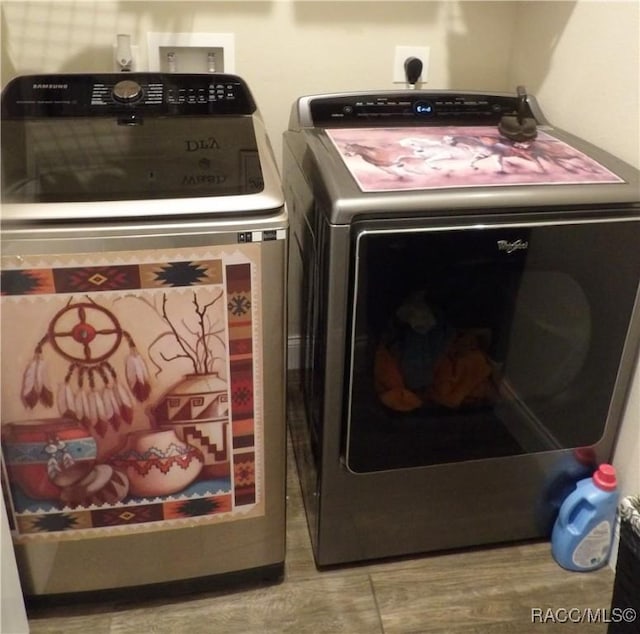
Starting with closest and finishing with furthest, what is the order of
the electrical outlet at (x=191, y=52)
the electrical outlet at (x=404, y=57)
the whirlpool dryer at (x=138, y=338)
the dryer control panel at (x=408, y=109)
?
the whirlpool dryer at (x=138, y=338) → the dryer control panel at (x=408, y=109) → the electrical outlet at (x=191, y=52) → the electrical outlet at (x=404, y=57)

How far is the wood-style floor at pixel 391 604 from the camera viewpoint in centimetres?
140

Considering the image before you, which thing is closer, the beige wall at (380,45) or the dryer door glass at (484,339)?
the dryer door glass at (484,339)

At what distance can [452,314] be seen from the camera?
1334mm

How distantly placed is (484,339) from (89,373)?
73 cm

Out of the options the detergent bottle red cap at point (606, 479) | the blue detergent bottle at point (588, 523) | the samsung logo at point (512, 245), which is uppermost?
the samsung logo at point (512, 245)

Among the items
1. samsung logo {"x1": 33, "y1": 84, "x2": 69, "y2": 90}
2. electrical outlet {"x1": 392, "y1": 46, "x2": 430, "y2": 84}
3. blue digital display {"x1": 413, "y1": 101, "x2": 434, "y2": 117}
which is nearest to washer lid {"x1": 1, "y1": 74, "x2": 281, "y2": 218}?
samsung logo {"x1": 33, "y1": 84, "x2": 69, "y2": 90}

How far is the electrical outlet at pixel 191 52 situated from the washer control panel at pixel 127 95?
242 millimetres

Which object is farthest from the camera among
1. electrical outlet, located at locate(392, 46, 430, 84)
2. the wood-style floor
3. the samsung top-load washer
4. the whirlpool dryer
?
electrical outlet, located at locate(392, 46, 430, 84)

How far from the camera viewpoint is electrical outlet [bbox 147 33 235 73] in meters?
1.70

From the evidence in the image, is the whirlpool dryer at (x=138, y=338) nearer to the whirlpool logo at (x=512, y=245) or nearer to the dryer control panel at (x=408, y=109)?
the dryer control panel at (x=408, y=109)

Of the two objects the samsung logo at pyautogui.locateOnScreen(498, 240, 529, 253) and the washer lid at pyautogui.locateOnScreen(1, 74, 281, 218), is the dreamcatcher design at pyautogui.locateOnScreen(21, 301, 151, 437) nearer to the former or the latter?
the washer lid at pyautogui.locateOnScreen(1, 74, 281, 218)

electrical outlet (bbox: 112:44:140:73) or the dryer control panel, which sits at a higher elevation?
electrical outlet (bbox: 112:44:140:73)

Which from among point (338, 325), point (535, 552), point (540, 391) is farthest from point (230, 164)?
point (535, 552)

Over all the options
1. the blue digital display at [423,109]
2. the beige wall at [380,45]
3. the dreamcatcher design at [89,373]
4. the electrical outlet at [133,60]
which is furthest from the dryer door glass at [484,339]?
the electrical outlet at [133,60]
